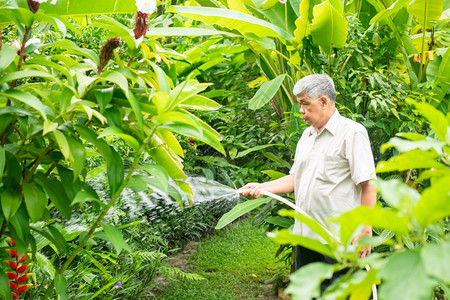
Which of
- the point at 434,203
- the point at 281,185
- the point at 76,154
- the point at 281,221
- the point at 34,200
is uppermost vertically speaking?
the point at 434,203

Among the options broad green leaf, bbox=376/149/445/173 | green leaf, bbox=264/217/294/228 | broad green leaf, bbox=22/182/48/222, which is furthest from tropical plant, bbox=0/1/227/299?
green leaf, bbox=264/217/294/228

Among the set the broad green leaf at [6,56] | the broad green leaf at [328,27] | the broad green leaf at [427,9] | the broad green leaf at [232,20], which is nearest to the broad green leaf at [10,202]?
the broad green leaf at [6,56]

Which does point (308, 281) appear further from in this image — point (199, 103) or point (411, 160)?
point (199, 103)

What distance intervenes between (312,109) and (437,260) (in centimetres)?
204

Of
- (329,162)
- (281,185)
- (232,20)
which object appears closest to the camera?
(329,162)

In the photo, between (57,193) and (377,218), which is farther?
(57,193)

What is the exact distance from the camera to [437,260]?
45 cm

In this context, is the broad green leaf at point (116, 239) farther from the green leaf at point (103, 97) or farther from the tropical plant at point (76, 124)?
the green leaf at point (103, 97)

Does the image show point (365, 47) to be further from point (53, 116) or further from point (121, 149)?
point (53, 116)

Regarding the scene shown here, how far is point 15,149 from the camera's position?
4.37 feet

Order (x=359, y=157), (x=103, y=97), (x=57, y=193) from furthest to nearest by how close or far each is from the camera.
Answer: (x=359, y=157) → (x=57, y=193) → (x=103, y=97)

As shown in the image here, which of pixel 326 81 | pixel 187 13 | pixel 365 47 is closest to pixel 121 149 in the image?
pixel 187 13

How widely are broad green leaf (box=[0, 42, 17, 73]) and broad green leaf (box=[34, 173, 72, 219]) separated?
349 mm

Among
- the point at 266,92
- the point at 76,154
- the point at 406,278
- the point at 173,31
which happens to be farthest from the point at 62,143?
the point at 266,92
